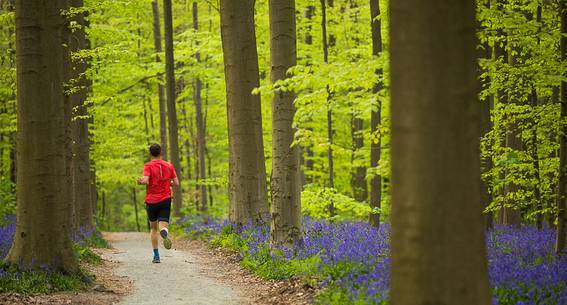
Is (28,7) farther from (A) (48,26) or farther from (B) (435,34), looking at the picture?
(B) (435,34)

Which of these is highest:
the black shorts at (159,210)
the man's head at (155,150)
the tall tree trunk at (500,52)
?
the tall tree trunk at (500,52)

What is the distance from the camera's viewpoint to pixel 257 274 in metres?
10.4

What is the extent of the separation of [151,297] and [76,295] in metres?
1.10

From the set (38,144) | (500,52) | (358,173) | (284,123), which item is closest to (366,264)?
(284,123)

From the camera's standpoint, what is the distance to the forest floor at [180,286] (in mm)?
8133

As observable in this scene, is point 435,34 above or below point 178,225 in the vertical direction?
above

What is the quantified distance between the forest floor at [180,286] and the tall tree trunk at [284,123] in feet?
4.76

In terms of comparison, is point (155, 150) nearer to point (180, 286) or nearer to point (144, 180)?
point (144, 180)

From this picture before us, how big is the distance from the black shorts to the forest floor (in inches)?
41.1

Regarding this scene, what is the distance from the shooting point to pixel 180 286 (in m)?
9.62

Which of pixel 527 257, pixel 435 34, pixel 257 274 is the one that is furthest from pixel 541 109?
pixel 435 34

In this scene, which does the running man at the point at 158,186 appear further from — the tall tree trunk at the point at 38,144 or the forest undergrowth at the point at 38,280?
the tall tree trunk at the point at 38,144

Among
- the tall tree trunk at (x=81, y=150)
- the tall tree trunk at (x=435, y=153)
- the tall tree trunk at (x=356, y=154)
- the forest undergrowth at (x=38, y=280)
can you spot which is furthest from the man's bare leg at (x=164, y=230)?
the tall tree trunk at (x=356, y=154)

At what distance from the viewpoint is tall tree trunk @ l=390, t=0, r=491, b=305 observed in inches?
138
